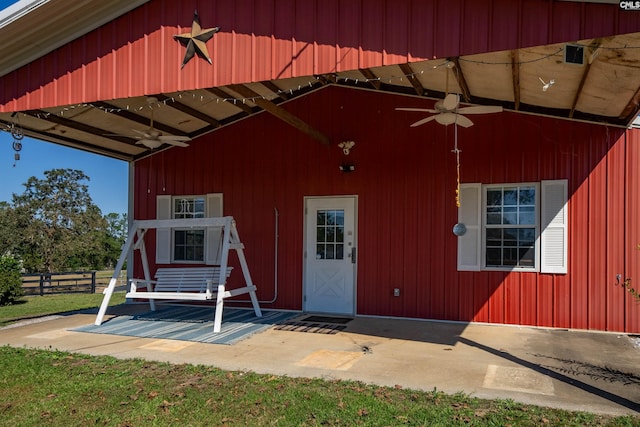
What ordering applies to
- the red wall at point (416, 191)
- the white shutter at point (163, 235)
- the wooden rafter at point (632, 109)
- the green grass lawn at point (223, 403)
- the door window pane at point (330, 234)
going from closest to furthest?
the green grass lawn at point (223, 403), the wooden rafter at point (632, 109), the red wall at point (416, 191), the door window pane at point (330, 234), the white shutter at point (163, 235)

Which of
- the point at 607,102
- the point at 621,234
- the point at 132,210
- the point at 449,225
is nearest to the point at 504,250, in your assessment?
the point at 449,225

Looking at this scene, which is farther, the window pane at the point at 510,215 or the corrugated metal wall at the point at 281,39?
the window pane at the point at 510,215

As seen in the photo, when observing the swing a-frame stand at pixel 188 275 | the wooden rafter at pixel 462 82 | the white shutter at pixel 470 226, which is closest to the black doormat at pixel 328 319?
the swing a-frame stand at pixel 188 275

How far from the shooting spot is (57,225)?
2519cm

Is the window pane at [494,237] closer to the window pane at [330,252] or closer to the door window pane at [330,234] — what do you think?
the door window pane at [330,234]

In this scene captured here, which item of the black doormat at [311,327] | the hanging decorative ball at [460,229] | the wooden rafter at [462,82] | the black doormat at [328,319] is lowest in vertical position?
the black doormat at [328,319]

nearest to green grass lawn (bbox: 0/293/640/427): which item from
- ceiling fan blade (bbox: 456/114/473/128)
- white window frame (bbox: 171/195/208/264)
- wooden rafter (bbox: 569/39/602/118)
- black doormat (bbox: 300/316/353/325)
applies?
black doormat (bbox: 300/316/353/325)

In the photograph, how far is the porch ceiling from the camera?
444 cm

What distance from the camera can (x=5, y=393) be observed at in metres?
3.75

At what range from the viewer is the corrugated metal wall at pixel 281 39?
4.02 metres

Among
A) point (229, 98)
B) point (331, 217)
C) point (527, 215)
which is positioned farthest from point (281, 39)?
point (527, 215)

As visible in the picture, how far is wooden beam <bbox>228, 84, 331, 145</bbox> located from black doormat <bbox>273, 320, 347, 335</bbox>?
9.00 ft

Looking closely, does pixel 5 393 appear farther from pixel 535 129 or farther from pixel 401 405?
pixel 535 129

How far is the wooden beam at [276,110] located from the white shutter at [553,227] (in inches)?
127
